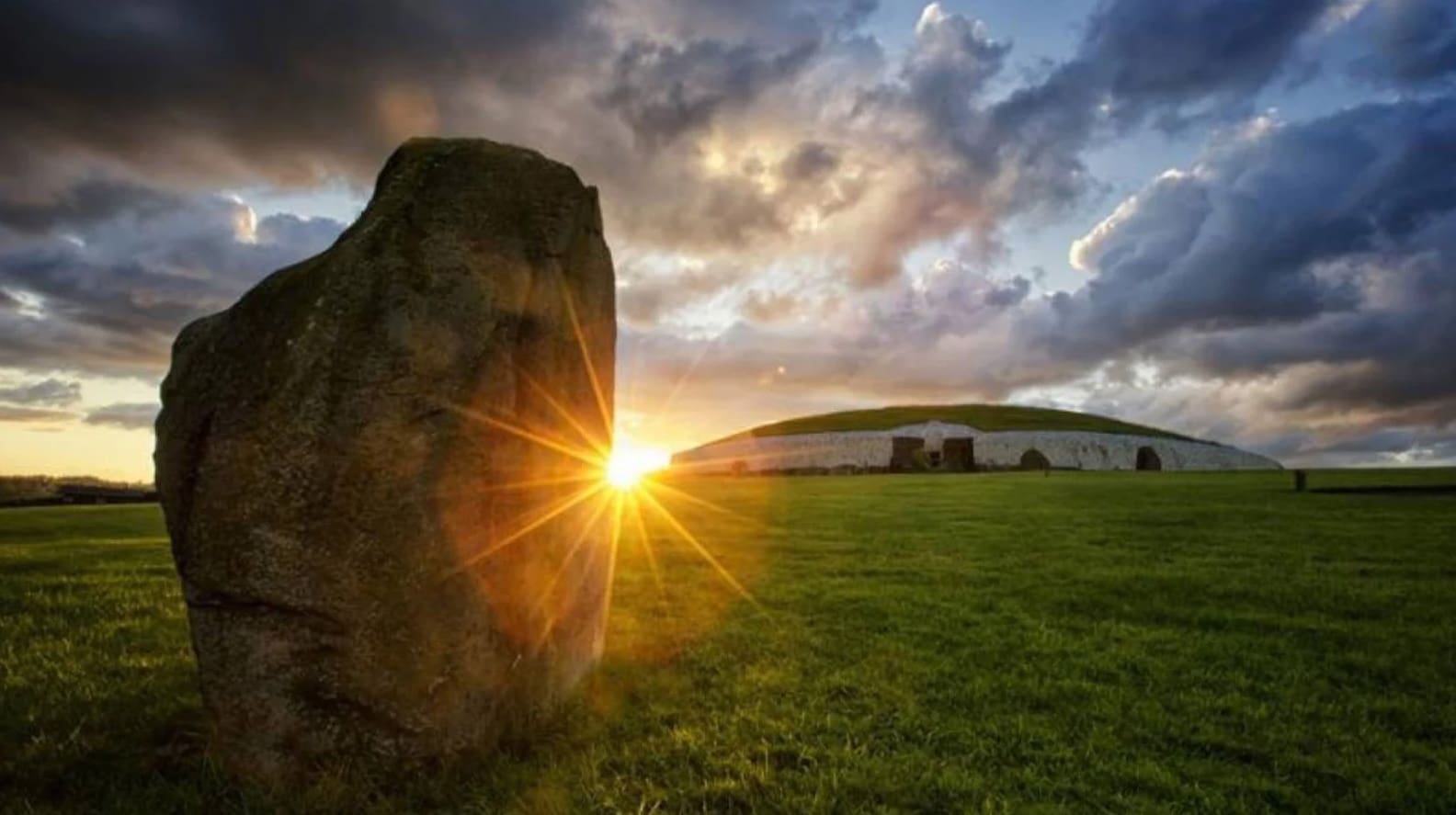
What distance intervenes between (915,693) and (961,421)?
108396 millimetres

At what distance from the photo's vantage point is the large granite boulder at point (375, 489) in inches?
219

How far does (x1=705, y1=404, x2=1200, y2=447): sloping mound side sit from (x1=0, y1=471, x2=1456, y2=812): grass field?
90828 millimetres

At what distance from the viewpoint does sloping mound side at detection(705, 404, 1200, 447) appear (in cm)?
10581

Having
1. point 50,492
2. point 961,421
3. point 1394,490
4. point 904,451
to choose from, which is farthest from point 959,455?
point 50,492

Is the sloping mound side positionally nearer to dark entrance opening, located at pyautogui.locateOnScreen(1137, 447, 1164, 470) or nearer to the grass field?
dark entrance opening, located at pyautogui.locateOnScreen(1137, 447, 1164, 470)

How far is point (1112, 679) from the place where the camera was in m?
8.71

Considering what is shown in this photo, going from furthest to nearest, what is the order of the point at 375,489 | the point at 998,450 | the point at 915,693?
the point at 998,450, the point at 915,693, the point at 375,489

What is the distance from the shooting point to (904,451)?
8344cm

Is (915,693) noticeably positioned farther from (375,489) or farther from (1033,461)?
(1033,461)

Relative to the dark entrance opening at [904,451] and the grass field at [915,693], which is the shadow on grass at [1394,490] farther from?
the dark entrance opening at [904,451]

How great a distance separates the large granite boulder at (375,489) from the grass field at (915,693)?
23.8 inches

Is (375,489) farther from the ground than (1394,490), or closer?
farther from the ground

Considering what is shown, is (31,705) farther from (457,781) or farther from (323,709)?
(457,781)

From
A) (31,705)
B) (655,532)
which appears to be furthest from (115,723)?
(655,532)
